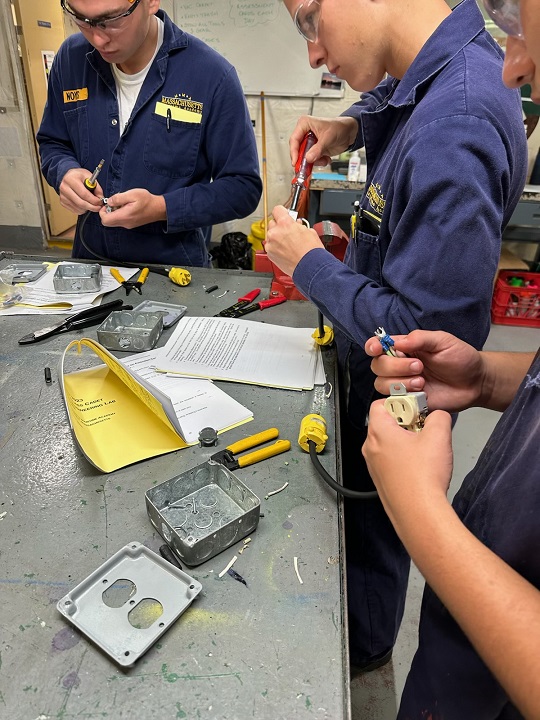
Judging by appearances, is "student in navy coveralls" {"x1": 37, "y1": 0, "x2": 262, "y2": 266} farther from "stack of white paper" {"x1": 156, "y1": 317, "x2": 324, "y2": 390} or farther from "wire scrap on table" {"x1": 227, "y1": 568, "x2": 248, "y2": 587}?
"wire scrap on table" {"x1": 227, "y1": 568, "x2": 248, "y2": 587}

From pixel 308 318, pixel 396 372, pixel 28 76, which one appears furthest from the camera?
pixel 28 76

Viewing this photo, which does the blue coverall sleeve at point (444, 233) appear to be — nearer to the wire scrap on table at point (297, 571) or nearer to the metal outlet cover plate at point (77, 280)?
the wire scrap on table at point (297, 571)

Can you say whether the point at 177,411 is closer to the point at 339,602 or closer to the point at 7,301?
the point at 339,602

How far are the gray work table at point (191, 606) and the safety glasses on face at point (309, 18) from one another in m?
0.67

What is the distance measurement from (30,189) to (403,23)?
12.3 ft

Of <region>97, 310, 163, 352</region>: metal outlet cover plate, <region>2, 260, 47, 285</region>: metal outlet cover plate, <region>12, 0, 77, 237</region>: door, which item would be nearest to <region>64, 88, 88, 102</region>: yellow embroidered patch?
<region>2, 260, 47, 285</region>: metal outlet cover plate

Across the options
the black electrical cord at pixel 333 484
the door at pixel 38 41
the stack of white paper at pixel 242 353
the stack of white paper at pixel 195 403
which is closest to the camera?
the black electrical cord at pixel 333 484

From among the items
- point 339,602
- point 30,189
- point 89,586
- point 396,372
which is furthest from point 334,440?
point 30,189

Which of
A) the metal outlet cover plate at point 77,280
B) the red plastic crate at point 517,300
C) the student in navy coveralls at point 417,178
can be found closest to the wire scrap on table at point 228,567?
the student in navy coveralls at point 417,178

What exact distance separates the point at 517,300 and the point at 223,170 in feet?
7.66

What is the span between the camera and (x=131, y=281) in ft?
4.58

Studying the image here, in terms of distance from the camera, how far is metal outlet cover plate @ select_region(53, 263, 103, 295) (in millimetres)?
1336

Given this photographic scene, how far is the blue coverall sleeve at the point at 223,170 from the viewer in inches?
58.1

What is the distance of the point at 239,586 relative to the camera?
2.05 ft
